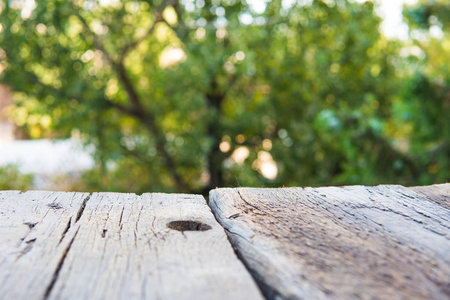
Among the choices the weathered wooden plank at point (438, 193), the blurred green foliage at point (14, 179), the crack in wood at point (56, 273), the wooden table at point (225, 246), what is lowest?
the blurred green foliage at point (14, 179)

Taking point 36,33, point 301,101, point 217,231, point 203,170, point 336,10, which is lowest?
point 203,170

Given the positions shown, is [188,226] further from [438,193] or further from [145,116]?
[145,116]

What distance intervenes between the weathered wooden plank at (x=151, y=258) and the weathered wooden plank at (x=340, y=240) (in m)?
0.06

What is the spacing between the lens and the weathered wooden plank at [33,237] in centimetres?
76

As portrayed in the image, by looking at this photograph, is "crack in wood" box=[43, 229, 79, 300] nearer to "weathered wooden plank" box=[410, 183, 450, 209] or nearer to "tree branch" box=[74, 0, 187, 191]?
"weathered wooden plank" box=[410, 183, 450, 209]

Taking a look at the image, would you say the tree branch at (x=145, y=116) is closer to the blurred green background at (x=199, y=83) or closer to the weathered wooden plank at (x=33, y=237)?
the blurred green background at (x=199, y=83)

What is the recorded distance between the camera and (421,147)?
461 centimetres

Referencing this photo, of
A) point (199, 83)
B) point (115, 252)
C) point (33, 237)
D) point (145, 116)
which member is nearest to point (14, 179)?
point (145, 116)

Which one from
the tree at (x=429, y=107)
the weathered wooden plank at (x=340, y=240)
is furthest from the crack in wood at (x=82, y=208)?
the tree at (x=429, y=107)

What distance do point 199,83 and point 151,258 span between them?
531cm

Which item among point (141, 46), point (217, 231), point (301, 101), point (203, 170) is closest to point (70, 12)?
point (141, 46)

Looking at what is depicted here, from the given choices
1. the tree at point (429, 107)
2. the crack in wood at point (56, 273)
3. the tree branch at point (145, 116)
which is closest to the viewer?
the crack in wood at point (56, 273)

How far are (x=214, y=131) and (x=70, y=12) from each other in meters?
2.30

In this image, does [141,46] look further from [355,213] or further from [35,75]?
[355,213]
